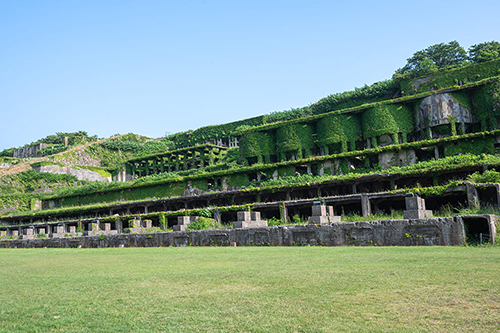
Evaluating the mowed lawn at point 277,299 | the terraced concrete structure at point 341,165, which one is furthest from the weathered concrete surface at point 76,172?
the mowed lawn at point 277,299

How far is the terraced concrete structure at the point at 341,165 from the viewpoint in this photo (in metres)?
31.2

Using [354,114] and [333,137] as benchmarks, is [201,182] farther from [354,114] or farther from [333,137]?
[354,114]

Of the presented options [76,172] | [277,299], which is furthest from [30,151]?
[277,299]

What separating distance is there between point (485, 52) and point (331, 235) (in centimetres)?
5279

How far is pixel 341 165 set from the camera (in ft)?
139

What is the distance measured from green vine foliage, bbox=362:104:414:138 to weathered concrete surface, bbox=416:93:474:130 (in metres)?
2.27

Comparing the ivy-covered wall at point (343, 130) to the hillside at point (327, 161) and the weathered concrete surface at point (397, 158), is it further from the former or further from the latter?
the weathered concrete surface at point (397, 158)

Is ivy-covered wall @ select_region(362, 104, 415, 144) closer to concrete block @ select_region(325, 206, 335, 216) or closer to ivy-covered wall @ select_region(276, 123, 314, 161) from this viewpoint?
ivy-covered wall @ select_region(276, 123, 314, 161)

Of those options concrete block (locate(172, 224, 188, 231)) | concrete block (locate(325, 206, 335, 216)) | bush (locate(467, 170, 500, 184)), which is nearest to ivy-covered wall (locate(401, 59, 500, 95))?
bush (locate(467, 170, 500, 184))

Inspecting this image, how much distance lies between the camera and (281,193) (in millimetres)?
37781

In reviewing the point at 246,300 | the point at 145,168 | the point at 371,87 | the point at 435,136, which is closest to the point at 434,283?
the point at 246,300

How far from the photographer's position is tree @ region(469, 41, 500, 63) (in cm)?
5572

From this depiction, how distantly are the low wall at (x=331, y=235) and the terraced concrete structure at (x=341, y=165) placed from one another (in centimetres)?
809

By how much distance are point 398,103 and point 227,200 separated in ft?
72.9
